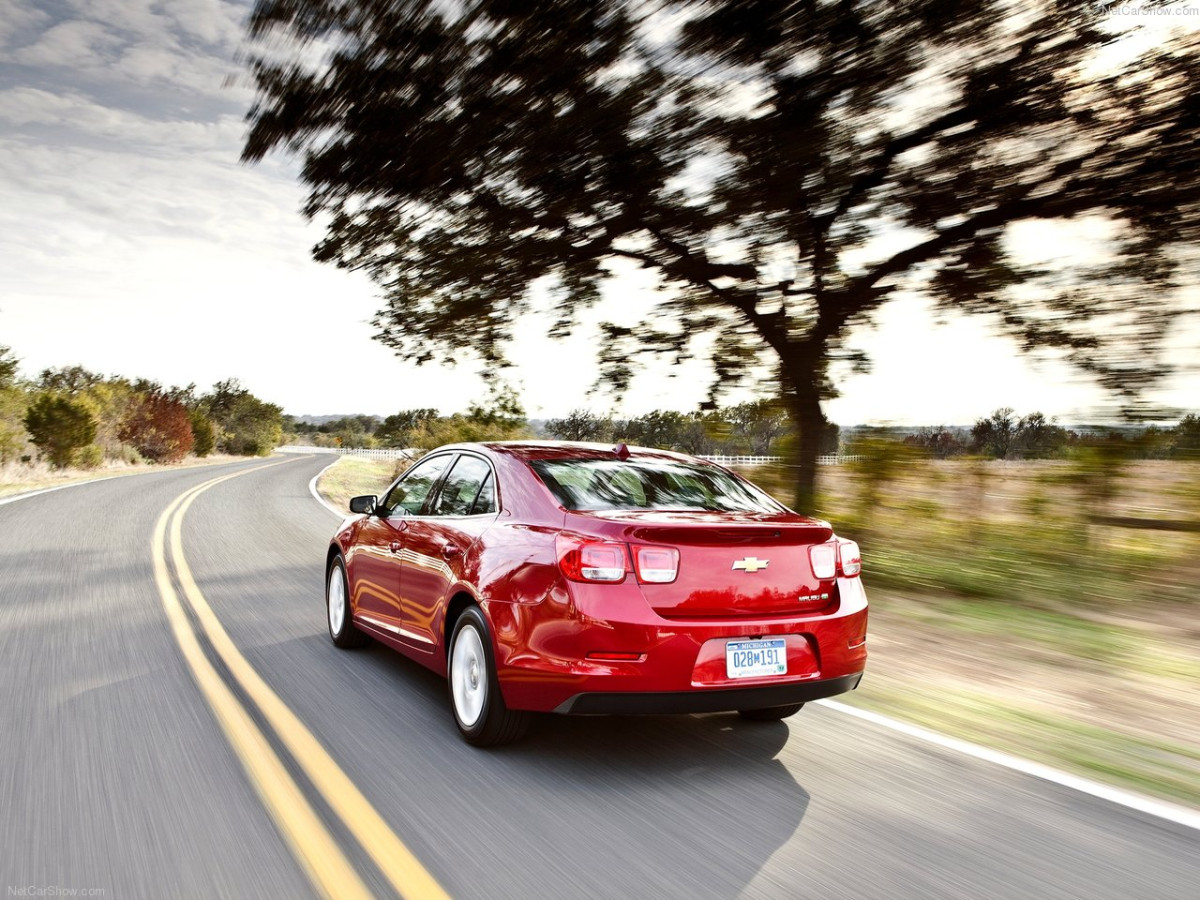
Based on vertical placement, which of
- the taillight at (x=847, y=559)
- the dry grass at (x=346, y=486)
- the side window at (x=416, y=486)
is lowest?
the dry grass at (x=346, y=486)

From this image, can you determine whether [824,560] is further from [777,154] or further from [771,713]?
[777,154]

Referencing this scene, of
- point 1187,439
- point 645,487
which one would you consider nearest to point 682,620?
point 645,487

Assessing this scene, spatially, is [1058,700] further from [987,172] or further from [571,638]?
[987,172]

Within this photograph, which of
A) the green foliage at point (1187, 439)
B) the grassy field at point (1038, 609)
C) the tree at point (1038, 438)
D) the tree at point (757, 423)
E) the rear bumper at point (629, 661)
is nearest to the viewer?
the rear bumper at point (629, 661)

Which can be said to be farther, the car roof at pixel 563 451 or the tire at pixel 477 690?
the car roof at pixel 563 451

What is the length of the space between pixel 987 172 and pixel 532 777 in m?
7.34

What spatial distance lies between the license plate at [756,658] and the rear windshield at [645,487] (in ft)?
2.60

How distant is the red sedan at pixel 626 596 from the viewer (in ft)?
13.0

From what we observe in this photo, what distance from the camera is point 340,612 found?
6746mm

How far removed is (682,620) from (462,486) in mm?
1851

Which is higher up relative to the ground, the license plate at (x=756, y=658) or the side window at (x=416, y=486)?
the side window at (x=416, y=486)

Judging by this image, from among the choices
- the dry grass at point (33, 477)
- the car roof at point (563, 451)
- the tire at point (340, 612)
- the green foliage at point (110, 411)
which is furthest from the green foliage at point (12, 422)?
the car roof at point (563, 451)

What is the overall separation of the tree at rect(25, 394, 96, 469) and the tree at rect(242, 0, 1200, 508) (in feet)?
91.5

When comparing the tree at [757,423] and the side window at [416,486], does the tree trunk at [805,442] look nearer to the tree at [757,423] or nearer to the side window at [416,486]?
the tree at [757,423]
